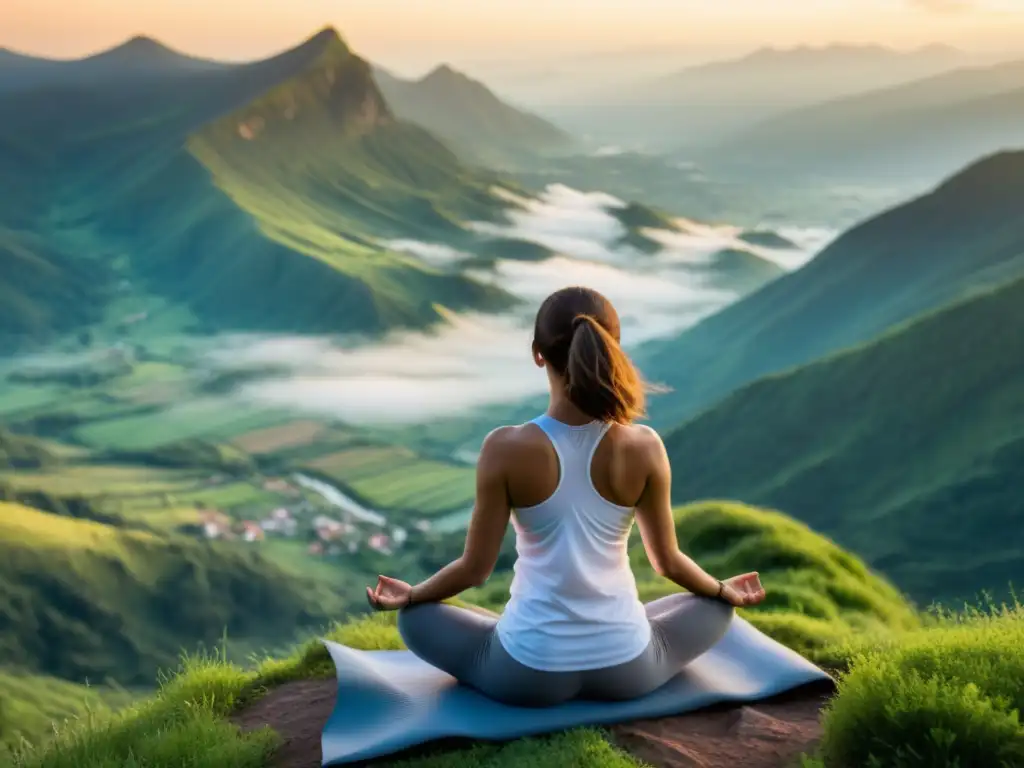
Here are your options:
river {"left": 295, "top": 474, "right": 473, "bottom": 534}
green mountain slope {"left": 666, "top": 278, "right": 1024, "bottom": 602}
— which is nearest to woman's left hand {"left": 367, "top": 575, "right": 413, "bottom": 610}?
green mountain slope {"left": 666, "top": 278, "right": 1024, "bottom": 602}

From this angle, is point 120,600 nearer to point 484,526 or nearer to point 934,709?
point 484,526

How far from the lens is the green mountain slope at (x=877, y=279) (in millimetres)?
92688

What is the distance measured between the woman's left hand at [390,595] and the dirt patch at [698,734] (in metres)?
0.87

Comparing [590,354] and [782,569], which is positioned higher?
[590,354]

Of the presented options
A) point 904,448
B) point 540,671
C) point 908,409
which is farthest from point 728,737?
point 908,409

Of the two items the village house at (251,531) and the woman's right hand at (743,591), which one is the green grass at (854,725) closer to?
the woman's right hand at (743,591)

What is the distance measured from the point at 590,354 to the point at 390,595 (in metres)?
2.12

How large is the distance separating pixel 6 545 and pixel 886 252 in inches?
3386

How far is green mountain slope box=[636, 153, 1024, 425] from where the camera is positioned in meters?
92.7

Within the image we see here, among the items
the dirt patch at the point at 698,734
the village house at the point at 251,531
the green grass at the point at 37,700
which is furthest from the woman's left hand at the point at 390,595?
the village house at the point at 251,531

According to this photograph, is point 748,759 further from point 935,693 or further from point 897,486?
point 897,486

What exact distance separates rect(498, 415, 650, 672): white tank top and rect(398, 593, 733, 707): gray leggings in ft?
0.32

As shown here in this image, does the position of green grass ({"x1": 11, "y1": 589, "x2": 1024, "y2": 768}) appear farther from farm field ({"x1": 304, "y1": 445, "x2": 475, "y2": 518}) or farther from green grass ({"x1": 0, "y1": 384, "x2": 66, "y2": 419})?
green grass ({"x1": 0, "y1": 384, "x2": 66, "y2": 419})

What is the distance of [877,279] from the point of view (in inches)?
4090
